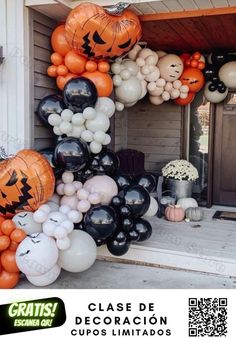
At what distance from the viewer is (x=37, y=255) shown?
113 inches

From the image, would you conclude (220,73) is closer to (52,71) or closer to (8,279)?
(52,71)

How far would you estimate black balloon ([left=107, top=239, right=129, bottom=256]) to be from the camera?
3.36m

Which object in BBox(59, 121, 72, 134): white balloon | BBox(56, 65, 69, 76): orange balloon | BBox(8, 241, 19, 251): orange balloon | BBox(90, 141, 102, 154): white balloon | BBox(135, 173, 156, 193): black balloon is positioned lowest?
BBox(8, 241, 19, 251): orange balloon

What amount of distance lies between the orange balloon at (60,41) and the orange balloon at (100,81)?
29 cm

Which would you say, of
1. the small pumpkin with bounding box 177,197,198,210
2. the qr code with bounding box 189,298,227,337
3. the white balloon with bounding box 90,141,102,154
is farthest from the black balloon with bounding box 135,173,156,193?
the qr code with bounding box 189,298,227,337

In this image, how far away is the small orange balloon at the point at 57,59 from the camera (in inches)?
143

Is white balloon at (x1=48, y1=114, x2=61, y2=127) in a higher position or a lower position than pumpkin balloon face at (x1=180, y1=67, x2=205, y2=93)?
lower

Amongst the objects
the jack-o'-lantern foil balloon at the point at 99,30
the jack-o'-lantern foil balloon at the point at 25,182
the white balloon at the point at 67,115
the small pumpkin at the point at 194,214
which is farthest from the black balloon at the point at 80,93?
the small pumpkin at the point at 194,214

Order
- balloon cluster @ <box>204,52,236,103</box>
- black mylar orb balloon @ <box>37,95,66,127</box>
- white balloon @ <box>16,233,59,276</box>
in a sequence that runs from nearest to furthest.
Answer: white balloon @ <box>16,233,59,276</box> < black mylar orb balloon @ <box>37,95,66,127</box> < balloon cluster @ <box>204,52,236,103</box>

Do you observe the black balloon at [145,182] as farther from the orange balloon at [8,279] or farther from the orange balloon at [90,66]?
the orange balloon at [8,279]

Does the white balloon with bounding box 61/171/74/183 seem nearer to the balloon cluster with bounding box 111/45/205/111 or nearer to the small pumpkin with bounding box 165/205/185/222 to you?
the balloon cluster with bounding box 111/45/205/111

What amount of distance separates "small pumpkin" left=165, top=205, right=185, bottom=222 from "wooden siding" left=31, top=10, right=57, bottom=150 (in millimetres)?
1633

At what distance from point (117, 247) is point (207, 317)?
1.14 metres

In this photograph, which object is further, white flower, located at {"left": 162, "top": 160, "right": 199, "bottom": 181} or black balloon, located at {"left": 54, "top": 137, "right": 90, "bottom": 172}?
white flower, located at {"left": 162, "top": 160, "right": 199, "bottom": 181}
